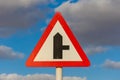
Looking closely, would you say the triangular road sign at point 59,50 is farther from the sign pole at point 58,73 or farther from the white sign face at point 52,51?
the sign pole at point 58,73

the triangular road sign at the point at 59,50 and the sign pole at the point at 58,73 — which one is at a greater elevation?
the triangular road sign at the point at 59,50

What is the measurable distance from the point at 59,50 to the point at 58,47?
6cm

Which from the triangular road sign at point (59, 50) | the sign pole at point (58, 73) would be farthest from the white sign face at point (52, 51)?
the sign pole at point (58, 73)

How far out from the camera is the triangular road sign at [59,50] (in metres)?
4.71

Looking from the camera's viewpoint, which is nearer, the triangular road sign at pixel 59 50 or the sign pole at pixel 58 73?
the sign pole at pixel 58 73

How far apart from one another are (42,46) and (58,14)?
2.00 feet

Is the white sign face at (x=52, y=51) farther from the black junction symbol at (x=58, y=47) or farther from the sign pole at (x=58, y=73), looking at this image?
the sign pole at (x=58, y=73)

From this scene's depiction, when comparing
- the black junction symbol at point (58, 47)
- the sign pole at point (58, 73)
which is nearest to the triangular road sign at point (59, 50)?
the black junction symbol at point (58, 47)

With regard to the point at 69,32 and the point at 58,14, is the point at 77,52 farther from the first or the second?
the point at 58,14

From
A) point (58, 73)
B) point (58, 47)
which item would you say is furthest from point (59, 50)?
point (58, 73)

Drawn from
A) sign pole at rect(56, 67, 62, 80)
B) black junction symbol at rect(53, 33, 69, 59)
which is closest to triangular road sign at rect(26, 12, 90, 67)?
black junction symbol at rect(53, 33, 69, 59)

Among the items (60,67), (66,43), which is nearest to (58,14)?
(66,43)

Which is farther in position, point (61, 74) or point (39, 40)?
point (39, 40)

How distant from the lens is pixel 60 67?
4574 mm
